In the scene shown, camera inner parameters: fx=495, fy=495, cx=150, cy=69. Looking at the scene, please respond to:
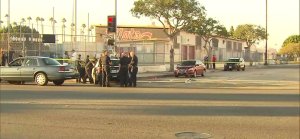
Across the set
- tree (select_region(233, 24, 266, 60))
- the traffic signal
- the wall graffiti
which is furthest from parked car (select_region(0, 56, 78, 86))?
tree (select_region(233, 24, 266, 60))

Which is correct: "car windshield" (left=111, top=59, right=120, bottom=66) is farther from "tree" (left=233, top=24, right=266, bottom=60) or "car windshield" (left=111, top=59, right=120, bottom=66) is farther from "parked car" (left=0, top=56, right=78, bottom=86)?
"tree" (left=233, top=24, right=266, bottom=60)

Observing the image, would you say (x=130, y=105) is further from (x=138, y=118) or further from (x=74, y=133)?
(x=74, y=133)

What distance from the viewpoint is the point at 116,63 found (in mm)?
23844

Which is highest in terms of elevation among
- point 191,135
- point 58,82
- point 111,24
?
point 111,24

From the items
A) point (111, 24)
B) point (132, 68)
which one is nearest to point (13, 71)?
point (132, 68)

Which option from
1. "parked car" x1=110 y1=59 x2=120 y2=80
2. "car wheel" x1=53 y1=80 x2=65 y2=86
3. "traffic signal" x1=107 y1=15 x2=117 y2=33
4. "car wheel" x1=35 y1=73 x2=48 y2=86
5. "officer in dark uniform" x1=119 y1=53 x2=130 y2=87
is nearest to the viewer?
"car wheel" x1=35 y1=73 x2=48 y2=86

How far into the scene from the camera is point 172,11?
133 feet

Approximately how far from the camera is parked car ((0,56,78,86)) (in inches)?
867

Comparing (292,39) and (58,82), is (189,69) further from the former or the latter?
(292,39)

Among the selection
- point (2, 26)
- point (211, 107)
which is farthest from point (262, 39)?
point (211, 107)

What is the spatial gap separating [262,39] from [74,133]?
3413 inches

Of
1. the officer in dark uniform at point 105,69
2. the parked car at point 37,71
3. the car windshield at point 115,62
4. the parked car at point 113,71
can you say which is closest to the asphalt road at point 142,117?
the officer in dark uniform at point 105,69

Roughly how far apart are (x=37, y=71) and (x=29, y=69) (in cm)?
42

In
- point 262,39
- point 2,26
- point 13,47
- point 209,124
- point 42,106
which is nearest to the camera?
point 209,124
